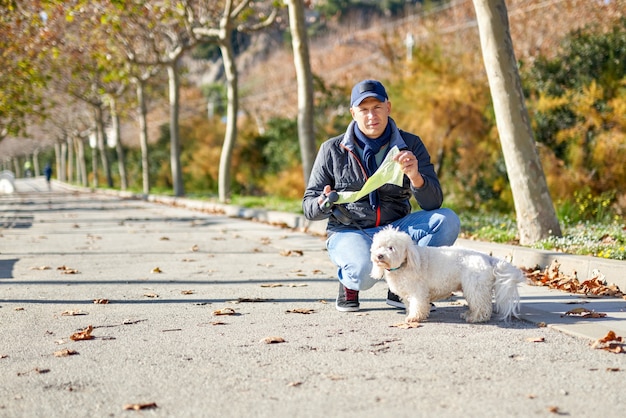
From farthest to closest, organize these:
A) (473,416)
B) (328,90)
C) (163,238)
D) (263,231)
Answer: (328,90), (263,231), (163,238), (473,416)

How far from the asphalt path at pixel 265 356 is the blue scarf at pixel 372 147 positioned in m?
0.96

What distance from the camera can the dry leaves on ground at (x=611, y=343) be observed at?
489cm

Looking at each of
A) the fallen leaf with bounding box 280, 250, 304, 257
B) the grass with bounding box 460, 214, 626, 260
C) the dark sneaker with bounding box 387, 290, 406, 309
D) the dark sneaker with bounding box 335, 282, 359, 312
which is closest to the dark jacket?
the dark sneaker with bounding box 335, 282, 359, 312

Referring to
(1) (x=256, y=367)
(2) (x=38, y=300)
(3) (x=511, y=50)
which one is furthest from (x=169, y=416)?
(3) (x=511, y=50)

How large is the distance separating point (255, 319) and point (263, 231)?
8693mm

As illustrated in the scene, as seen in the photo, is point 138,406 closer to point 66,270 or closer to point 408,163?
point 408,163

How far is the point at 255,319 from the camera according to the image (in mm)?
6355

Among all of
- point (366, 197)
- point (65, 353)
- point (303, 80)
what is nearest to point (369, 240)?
point (366, 197)

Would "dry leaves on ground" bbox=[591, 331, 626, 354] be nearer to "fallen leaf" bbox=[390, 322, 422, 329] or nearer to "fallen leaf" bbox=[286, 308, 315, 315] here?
"fallen leaf" bbox=[390, 322, 422, 329]

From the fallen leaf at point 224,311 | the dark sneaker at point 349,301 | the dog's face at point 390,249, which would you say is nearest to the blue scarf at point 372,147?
the dark sneaker at point 349,301

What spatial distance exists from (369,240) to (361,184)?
47 cm

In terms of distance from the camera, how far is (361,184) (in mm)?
6387

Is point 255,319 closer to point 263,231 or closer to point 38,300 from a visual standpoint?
point 38,300

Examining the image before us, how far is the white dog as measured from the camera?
18.5 feet
